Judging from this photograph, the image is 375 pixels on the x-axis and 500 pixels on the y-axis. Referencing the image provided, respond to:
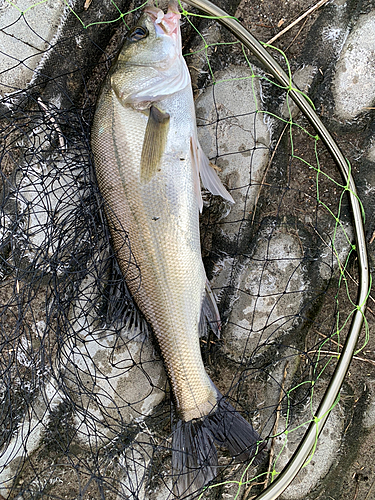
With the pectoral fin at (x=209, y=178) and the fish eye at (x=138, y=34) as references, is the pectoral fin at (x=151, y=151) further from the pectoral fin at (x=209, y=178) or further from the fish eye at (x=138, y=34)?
the fish eye at (x=138, y=34)

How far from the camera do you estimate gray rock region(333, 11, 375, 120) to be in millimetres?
2494

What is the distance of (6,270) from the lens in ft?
8.41

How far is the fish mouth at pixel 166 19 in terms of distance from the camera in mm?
2250

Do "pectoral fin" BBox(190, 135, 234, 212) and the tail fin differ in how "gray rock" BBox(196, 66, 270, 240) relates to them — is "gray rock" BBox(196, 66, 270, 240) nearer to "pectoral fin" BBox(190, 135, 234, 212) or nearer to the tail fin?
"pectoral fin" BBox(190, 135, 234, 212)

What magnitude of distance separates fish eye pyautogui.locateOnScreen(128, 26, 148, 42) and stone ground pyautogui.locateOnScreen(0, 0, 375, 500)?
1.26 ft

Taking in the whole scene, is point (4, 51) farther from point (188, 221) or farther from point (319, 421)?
point (319, 421)

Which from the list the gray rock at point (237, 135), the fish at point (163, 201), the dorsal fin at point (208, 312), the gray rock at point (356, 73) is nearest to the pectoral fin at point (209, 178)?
the fish at point (163, 201)

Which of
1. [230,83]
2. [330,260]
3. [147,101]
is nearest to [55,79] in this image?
[147,101]

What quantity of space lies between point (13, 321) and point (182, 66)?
1.86 m

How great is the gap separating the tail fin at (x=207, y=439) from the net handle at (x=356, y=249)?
0.23 meters

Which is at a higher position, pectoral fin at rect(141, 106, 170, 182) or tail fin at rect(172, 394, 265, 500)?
pectoral fin at rect(141, 106, 170, 182)

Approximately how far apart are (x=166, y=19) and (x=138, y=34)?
181 millimetres

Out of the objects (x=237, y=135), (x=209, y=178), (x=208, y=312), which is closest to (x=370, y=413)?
(x=208, y=312)

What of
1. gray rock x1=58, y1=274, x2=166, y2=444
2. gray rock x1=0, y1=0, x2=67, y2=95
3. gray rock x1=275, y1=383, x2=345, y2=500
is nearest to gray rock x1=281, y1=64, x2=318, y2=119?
gray rock x1=0, y1=0, x2=67, y2=95
